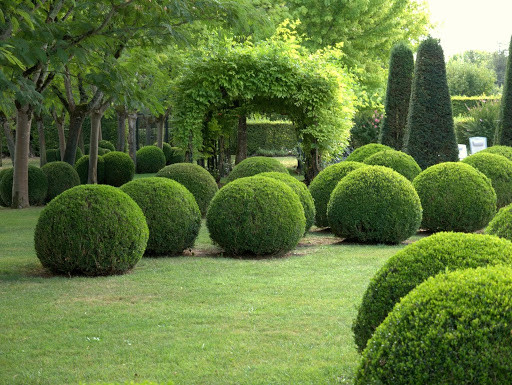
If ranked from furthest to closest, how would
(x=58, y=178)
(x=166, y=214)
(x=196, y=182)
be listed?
(x=58, y=178) < (x=196, y=182) < (x=166, y=214)

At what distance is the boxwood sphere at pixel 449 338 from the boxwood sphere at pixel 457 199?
847 cm

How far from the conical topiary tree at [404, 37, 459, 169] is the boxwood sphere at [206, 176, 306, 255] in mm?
7567

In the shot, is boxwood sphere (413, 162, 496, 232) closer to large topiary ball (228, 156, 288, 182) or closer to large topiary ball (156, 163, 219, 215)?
large topiary ball (228, 156, 288, 182)

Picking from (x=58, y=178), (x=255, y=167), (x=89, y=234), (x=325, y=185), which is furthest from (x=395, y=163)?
(x=58, y=178)

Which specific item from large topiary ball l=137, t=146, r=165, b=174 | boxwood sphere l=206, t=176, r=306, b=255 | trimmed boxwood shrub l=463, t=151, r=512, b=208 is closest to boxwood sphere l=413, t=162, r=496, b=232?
trimmed boxwood shrub l=463, t=151, r=512, b=208

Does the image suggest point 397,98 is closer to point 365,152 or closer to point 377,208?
point 365,152

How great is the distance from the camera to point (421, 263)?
12.6 ft

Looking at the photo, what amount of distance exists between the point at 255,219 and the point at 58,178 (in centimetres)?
1104

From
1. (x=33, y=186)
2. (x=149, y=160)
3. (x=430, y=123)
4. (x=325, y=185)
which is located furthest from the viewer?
(x=149, y=160)

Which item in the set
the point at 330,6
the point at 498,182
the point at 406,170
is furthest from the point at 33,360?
the point at 330,6

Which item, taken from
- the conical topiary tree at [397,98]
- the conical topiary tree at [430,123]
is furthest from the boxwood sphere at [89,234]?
the conical topiary tree at [397,98]

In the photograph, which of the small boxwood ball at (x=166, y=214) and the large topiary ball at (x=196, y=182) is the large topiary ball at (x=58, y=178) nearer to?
the large topiary ball at (x=196, y=182)

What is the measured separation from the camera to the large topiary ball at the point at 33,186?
18.2m

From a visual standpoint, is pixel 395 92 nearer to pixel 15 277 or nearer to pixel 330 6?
pixel 330 6
